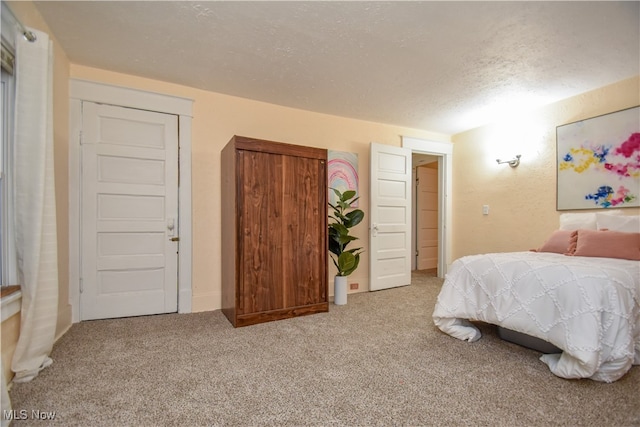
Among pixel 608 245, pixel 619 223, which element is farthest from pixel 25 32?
pixel 619 223

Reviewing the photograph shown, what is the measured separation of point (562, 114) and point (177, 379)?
14.9 ft

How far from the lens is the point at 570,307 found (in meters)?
1.73

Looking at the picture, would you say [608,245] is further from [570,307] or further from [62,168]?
[62,168]

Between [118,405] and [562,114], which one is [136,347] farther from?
[562,114]

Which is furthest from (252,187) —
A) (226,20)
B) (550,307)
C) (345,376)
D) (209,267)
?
(550,307)

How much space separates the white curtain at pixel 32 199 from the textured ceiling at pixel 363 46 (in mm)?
573

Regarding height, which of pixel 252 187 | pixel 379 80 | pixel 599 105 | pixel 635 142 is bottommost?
pixel 252 187

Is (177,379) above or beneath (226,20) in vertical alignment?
beneath

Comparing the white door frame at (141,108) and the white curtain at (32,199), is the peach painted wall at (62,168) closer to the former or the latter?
the white door frame at (141,108)

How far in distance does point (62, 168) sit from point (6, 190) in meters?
0.83

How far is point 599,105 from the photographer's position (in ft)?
10.1

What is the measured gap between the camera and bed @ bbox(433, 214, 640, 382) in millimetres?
1654

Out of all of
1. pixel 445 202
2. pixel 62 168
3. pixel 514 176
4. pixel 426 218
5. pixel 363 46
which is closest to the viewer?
pixel 363 46

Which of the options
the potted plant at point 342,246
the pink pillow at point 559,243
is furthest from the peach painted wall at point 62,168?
the pink pillow at point 559,243
